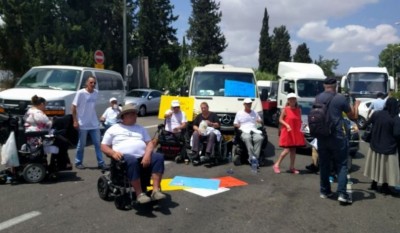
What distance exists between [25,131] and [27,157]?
0.45 meters

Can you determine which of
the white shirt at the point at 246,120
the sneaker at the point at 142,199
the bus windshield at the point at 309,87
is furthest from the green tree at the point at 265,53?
the sneaker at the point at 142,199

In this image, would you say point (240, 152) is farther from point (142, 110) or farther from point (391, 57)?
point (391, 57)

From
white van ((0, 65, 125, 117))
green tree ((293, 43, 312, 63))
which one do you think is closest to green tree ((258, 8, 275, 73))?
green tree ((293, 43, 312, 63))

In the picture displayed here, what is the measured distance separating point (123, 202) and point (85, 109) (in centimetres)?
318

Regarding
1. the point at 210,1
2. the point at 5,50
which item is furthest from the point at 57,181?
the point at 210,1

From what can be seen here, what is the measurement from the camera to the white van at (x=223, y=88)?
37.4 feet

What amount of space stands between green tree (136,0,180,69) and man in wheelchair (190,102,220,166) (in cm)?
3215

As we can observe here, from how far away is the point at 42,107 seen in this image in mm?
8086

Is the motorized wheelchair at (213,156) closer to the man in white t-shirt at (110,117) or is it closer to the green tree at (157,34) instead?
the man in white t-shirt at (110,117)

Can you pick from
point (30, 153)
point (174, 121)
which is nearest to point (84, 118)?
point (30, 153)

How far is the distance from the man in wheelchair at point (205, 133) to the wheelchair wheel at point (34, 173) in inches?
131

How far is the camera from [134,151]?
6.32 m

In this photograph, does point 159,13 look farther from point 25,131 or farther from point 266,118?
point 25,131

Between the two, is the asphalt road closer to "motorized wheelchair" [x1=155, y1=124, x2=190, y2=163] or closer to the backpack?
the backpack
